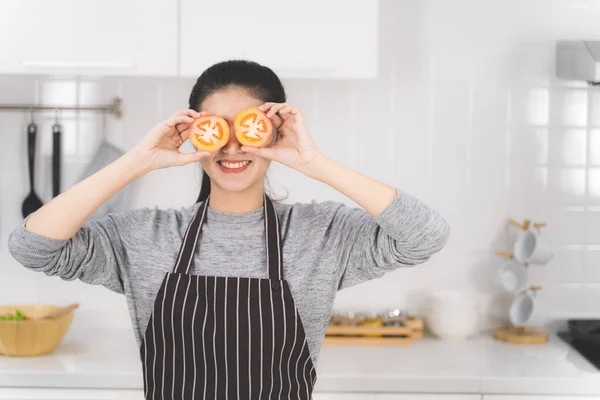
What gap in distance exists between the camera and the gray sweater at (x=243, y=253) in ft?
5.25

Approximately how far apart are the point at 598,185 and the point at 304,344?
5.39ft

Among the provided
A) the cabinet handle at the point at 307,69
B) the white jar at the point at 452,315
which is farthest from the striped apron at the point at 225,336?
the white jar at the point at 452,315

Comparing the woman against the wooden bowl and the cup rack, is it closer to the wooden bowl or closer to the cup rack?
the wooden bowl

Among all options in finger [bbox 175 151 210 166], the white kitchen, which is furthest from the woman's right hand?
the white kitchen

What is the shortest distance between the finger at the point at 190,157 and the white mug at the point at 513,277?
1.55 meters

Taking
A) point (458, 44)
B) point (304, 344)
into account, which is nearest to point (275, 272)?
point (304, 344)

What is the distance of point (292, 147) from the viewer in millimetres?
1602

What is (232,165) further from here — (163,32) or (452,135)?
(452,135)

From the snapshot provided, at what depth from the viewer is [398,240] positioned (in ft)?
4.96

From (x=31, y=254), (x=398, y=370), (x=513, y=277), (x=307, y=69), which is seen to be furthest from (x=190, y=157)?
(x=513, y=277)

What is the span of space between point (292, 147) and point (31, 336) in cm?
128

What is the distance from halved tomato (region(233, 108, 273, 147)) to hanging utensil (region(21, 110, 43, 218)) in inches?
59.6

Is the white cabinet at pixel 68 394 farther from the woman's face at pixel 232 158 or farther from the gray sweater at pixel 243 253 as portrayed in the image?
the woman's face at pixel 232 158

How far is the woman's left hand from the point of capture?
1.54 metres
